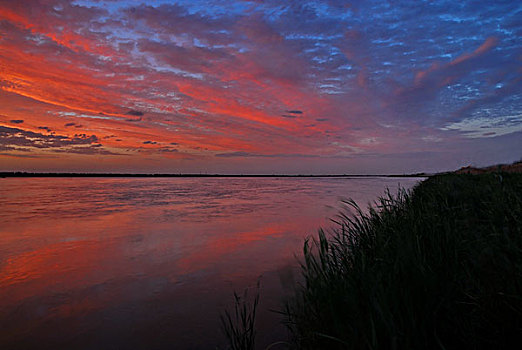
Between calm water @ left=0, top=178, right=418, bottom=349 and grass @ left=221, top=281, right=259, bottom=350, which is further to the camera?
calm water @ left=0, top=178, right=418, bottom=349

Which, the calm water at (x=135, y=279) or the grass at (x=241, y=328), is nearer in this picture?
the grass at (x=241, y=328)

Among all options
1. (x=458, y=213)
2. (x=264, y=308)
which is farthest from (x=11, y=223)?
(x=458, y=213)

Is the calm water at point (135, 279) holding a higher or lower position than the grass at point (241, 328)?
lower

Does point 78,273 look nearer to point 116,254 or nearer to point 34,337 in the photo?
point 116,254

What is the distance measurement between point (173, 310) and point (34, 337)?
2064 millimetres

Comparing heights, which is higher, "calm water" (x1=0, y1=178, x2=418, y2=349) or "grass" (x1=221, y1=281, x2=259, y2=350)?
"grass" (x1=221, y1=281, x2=259, y2=350)

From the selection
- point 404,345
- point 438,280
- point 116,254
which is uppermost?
point 438,280

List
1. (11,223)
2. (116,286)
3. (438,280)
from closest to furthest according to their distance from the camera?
(438,280)
(116,286)
(11,223)

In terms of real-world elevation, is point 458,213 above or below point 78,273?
above

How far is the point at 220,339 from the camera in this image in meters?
4.12

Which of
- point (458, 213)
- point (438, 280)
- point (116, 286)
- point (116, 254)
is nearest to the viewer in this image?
point (438, 280)

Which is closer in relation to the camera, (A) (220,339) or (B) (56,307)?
(A) (220,339)

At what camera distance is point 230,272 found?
708 cm

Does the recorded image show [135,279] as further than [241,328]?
Yes
